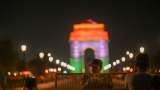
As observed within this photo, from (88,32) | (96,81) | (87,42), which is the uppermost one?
Answer: (88,32)

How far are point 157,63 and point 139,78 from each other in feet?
248

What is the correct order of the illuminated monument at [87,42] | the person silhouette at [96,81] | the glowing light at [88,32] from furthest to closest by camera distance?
the glowing light at [88,32], the illuminated monument at [87,42], the person silhouette at [96,81]

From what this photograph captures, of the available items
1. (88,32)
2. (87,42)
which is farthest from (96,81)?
(88,32)

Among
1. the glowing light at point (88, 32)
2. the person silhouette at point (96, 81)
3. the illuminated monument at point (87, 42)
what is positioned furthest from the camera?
the glowing light at point (88, 32)

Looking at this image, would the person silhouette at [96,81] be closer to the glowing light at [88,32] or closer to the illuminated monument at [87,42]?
the illuminated monument at [87,42]

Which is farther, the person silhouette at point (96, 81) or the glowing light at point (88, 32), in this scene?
the glowing light at point (88, 32)

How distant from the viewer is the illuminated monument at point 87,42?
14800 cm

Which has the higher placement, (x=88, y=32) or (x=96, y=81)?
(x=88, y=32)

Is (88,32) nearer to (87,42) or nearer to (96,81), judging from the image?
(87,42)

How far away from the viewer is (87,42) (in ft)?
485

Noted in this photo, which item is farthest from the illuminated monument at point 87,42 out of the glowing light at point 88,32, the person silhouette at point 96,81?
the person silhouette at point 96,81

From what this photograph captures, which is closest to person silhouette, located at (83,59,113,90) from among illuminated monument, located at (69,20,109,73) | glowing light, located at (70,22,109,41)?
illuminated monument, located at (69,20,109,73)

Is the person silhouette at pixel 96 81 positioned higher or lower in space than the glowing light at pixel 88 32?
lower

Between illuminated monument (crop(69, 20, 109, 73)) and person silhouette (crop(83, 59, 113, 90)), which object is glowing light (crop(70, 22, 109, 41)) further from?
person silhouette (crop(83, 59, 113, 90))
